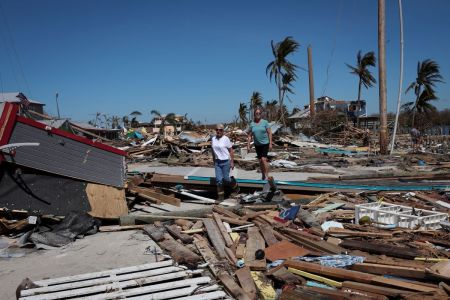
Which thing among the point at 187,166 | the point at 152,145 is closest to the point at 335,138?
the point at 152,145

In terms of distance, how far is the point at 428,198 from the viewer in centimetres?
757

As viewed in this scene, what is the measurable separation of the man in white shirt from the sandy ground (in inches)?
110

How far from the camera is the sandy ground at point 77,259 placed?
4.61 meters

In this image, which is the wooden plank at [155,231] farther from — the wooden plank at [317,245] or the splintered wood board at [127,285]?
the wooden plank at [317,245]

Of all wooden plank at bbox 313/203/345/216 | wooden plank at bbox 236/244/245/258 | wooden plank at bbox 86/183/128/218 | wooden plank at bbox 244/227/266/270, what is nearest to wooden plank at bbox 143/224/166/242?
wooden plank at bbox 86/183/128/218

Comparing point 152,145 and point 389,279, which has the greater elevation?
point 152,145

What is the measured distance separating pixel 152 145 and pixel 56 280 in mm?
16930

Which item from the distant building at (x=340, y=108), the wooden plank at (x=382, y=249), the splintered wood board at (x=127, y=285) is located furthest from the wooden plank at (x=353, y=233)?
the distant building at (x=340, y=108)

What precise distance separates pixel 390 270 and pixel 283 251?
131 centimetres

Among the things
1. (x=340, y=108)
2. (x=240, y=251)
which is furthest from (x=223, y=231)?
(x=340, y=108)

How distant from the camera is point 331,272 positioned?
399cm

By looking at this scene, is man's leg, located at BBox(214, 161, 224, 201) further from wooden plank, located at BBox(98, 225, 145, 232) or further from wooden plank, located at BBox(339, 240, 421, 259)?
wooden plank, located at BBox(339, 240, 421, 259)

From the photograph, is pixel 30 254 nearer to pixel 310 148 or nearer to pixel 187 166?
pixel 187 166

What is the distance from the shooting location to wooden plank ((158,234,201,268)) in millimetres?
4560
